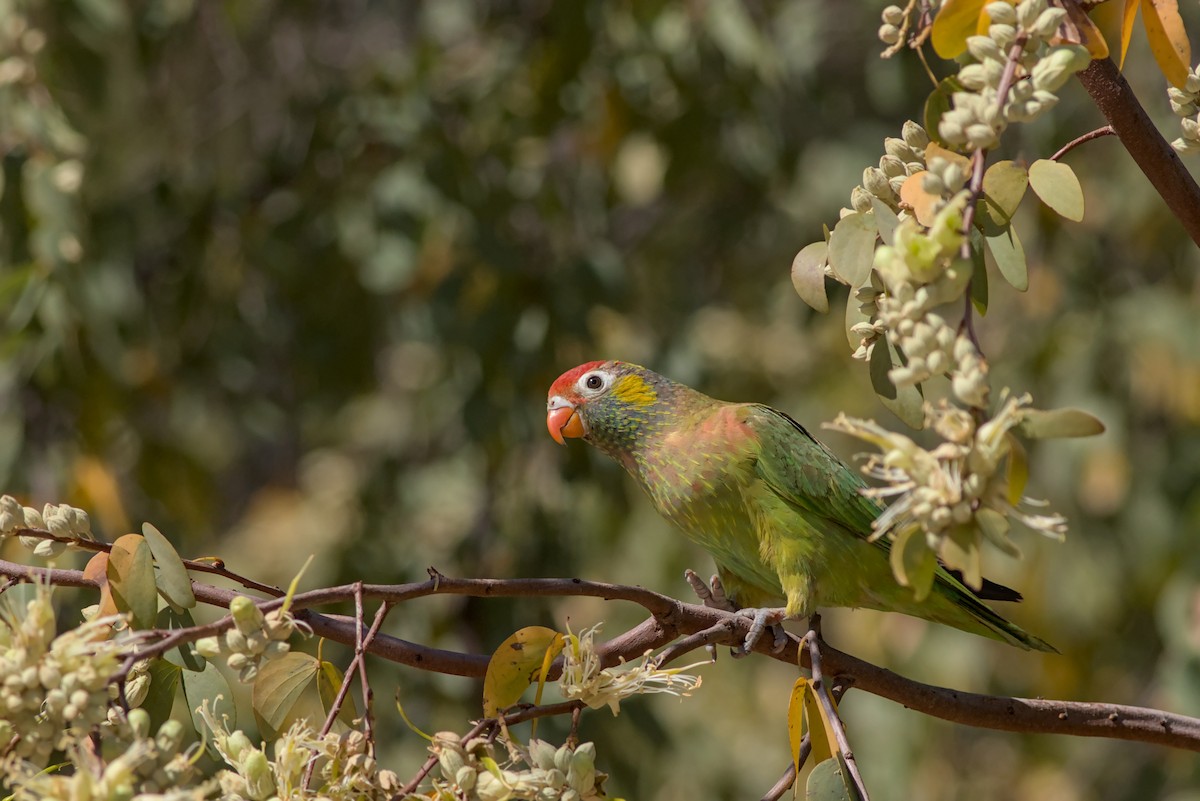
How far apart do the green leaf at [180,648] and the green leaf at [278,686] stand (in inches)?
3.0

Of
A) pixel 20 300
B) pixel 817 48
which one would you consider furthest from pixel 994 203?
pixel 817 48

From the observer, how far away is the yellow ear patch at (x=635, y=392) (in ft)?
9.05

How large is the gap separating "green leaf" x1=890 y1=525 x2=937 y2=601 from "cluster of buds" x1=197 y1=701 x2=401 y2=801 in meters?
→ 0.56

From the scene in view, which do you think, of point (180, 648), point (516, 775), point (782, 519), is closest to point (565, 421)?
point (782, 519)

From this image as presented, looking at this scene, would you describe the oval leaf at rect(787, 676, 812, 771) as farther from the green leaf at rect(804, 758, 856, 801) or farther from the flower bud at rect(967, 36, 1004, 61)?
the flower bud at rect(967, 36, 1004, 61)

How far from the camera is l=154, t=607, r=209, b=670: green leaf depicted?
1.49m

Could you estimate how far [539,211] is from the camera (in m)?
4.12

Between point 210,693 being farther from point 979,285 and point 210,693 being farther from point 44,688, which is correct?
point 979,285

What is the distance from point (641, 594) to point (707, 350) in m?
3.66

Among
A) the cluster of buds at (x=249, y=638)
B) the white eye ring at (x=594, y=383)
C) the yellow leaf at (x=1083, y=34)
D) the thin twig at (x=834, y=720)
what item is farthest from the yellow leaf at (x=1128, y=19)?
the white eye ring at (x=594, y=383)

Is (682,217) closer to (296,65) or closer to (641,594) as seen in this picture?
(296,65)

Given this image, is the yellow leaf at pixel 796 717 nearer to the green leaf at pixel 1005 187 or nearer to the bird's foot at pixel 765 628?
the bird's foot at pixel 765 628

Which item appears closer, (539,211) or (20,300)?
(20,300)

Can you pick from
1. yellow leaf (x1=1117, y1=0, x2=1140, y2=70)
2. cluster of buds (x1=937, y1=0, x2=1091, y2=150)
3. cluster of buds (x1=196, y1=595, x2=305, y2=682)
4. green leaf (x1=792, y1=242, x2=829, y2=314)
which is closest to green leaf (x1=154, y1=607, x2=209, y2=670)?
cluster of buds (x1=196, y1=595, x2=305, y2=682)
